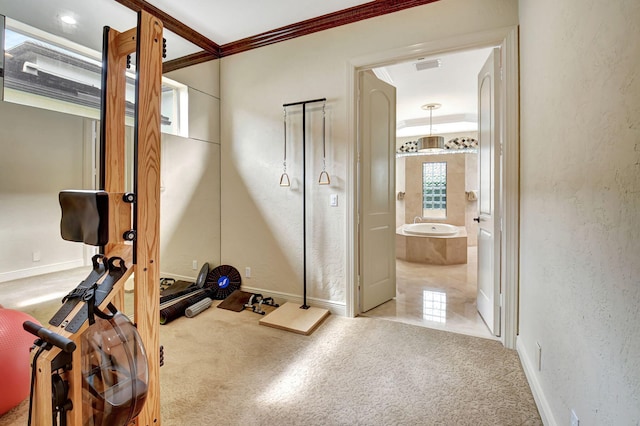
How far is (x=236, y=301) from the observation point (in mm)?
3193

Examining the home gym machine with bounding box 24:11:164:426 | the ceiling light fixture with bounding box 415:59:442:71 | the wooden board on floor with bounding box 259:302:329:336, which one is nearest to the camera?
the home gym machine with bounding box 24:11:164:426

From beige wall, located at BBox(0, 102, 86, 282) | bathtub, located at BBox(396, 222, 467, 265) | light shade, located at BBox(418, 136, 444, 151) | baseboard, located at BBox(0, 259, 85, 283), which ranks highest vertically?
light shade, located at BBox(418, 136, 444, 151)

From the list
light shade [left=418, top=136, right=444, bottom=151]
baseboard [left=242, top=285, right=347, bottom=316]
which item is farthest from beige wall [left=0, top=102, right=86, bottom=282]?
light shade [left=418, top=136, right=444, bottom=151]

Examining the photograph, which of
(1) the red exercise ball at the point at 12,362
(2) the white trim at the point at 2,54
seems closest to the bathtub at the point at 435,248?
(1) the red exercise ball at the point at 12,362

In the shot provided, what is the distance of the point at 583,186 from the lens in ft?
3.83

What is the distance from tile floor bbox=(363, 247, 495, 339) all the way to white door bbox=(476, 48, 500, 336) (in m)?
0.18

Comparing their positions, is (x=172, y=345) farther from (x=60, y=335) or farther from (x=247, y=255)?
(x=60, y=335)

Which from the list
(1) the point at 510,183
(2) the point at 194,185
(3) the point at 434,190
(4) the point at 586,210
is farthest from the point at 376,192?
(3) the point at 434,190

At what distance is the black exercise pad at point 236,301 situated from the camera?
3.09 m

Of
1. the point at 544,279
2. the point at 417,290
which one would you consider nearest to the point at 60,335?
the point at 544,279

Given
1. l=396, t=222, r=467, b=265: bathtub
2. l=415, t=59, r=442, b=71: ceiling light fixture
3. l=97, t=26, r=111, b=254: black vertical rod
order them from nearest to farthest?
1. l=97, t=26, r=111, b=254: black vertical rod
2. l=415, t=59, r=442, b=71: ceiling light fixture
3. l=396, t=222, r=467, b=265: bathtub

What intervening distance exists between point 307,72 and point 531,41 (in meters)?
1.86

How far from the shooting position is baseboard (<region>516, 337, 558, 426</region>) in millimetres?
1493

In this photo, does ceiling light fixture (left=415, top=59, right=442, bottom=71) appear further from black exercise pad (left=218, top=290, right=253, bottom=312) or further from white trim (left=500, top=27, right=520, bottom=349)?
black exercise pad (left=218, top=290, right=253, bottom=312)
